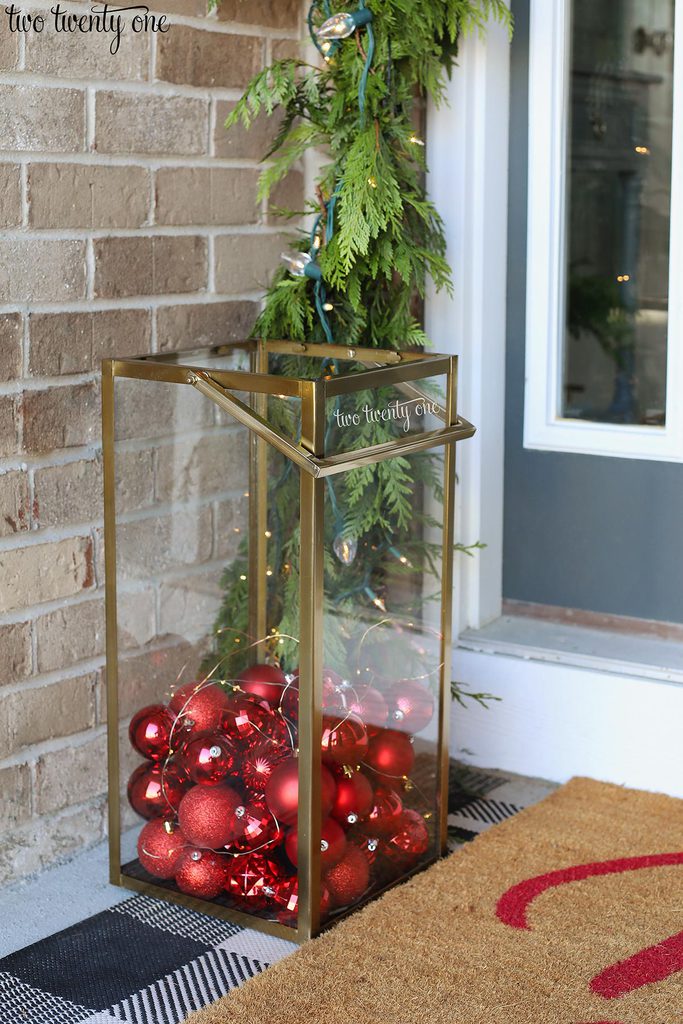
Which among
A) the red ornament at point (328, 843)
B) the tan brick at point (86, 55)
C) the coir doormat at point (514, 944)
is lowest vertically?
the coir doormat at point (514, 944)

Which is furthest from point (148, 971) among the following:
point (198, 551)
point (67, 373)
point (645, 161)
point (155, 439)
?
point (645, 161)

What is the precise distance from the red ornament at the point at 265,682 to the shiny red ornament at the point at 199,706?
37 mm

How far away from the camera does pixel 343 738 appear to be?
1.56 m

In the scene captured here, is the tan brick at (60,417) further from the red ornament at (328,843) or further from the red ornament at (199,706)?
the red ornament at (328,843)

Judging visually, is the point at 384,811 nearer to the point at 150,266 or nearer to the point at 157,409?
the point at 157,409

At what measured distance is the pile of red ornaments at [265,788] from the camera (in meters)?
1.53

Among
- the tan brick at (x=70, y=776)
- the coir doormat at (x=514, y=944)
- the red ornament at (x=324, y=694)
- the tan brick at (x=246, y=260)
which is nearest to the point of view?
the coir doormat at (x=514, y=944)

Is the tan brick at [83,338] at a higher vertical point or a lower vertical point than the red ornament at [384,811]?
higher

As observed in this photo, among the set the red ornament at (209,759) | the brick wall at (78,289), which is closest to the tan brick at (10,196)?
the brick wall at (78,289)

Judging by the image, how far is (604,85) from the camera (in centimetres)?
202

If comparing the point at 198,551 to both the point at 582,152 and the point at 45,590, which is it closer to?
the point at 45,590

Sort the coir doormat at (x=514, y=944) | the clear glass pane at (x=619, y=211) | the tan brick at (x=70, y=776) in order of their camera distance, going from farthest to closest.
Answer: the clear glass pane at (x=619, y=211)
the tan brick at (x=70, y=776)
the coir doormat at (x=514, y=944)

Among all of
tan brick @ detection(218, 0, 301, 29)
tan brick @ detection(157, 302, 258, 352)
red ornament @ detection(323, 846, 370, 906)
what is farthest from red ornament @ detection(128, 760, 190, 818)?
tan brick @ detection(218, 0, 301, 29)

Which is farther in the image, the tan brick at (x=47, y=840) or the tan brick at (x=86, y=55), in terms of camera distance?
the tan brick at (x=47, y=840)
